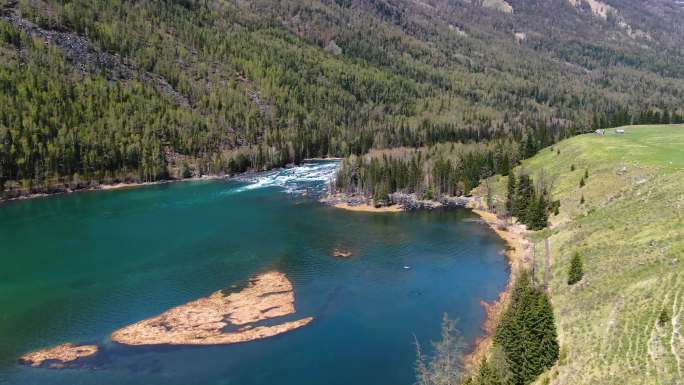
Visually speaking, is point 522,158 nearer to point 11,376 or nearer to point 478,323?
point 478,323

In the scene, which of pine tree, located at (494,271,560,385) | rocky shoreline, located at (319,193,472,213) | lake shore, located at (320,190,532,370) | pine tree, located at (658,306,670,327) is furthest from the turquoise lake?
pine tree, located at (658,306,670,327)

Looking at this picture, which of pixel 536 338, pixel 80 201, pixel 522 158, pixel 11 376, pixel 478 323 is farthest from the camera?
pixel 522 158

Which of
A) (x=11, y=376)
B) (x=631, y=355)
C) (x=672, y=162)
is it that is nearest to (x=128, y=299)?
(x=11, y=376)

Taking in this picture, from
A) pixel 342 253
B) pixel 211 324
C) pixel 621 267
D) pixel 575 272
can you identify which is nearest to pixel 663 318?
pixel 621 267

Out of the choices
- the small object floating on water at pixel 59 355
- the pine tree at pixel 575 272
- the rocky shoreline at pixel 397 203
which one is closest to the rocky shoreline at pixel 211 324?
the small object floating on water at pixel 59 355

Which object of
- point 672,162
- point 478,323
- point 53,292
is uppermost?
point 672,162

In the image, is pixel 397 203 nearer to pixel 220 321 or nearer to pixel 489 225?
pixel 489 225
